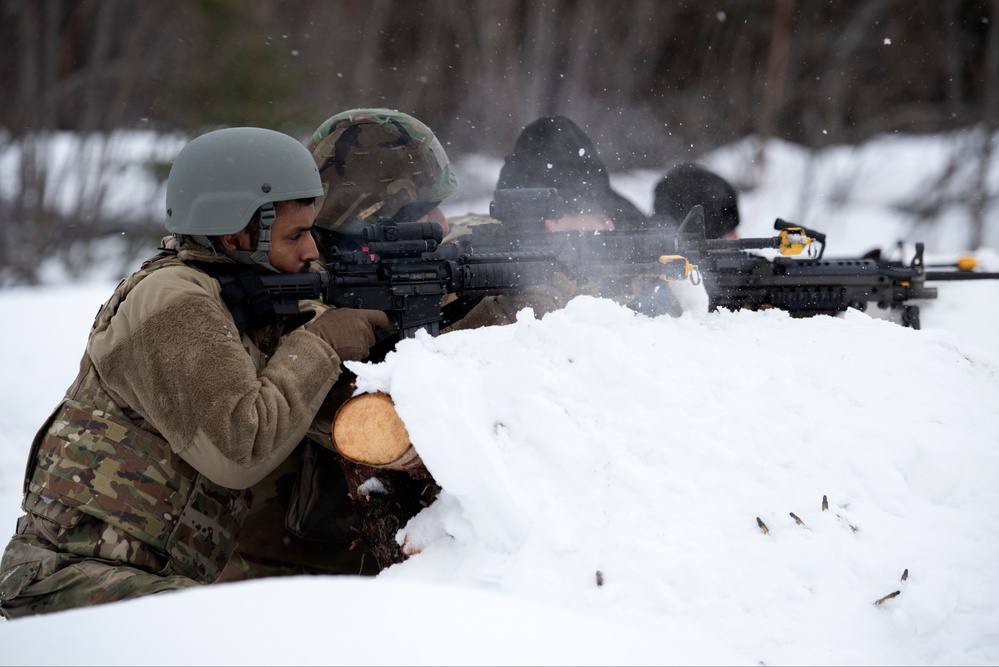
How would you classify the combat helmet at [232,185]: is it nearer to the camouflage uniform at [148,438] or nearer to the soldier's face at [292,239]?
the soldier's face at [292,239]

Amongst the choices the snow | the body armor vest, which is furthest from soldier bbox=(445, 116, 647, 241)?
the body armor vest

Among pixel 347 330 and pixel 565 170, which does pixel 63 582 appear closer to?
pixel 347 330

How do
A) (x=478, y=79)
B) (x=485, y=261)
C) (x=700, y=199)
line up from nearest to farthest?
(x=485, y=261), (x=700, y=199), (x=478, y=79)

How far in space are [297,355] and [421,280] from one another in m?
0.58

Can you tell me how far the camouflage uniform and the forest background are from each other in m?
8.67

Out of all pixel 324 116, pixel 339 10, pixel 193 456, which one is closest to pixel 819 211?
pixel 324 116

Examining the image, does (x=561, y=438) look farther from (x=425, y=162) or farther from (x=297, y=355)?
(x=425, y=162)

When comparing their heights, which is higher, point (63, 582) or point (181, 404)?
point (181, 404)

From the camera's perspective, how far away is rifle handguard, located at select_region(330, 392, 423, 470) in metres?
2.12

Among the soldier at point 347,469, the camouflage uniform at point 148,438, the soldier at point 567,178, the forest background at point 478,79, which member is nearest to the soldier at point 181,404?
the camouflage uniform at point 148,438

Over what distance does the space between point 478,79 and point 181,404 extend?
12.0 meters

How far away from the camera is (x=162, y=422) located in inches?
89.0

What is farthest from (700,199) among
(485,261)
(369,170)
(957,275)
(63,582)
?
(63,582)

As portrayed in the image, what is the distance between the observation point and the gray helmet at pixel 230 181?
2543mm
